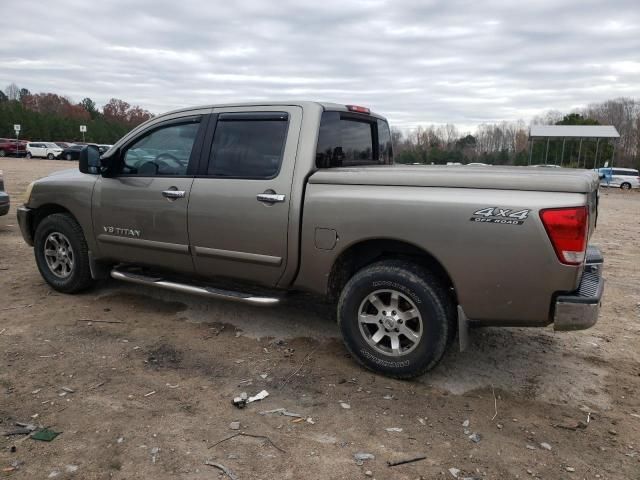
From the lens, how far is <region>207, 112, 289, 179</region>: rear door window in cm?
423

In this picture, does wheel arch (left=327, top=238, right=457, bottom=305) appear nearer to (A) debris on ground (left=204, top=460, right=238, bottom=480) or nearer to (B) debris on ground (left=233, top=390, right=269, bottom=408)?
(B) debris on ground (left=233, top=390, right=269, bottom=408)

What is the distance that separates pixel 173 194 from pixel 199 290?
86 centimetres

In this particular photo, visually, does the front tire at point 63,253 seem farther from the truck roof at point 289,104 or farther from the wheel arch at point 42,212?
the truck roof at point 289,104

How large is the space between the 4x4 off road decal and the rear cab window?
1.41 metres

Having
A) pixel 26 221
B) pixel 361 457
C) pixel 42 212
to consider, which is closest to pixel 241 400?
pixel 361 457

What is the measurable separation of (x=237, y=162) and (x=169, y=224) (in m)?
0.85

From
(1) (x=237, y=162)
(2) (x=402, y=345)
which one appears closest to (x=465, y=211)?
(2) (x=402, y=345)

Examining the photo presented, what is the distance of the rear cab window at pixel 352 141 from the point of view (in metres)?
4.28

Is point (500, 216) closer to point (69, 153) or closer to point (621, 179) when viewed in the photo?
point (621, 179)

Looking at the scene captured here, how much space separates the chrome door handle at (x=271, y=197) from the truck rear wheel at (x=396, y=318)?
82cm

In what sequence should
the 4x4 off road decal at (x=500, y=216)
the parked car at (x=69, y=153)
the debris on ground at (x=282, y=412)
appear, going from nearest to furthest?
the 4x4 off road decal at (x=500, y=216) < the debris on ground at (x=282, y=412) < the parked car at (x=69, y=153)

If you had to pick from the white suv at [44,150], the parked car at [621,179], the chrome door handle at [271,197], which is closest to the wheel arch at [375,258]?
the chrome door handle at [271,197]

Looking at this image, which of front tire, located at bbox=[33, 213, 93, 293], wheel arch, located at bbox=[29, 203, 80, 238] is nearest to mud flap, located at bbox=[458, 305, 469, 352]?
front tire, located at bbox=[33, 213, 93, 293]

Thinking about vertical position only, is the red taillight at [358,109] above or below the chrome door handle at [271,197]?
above
